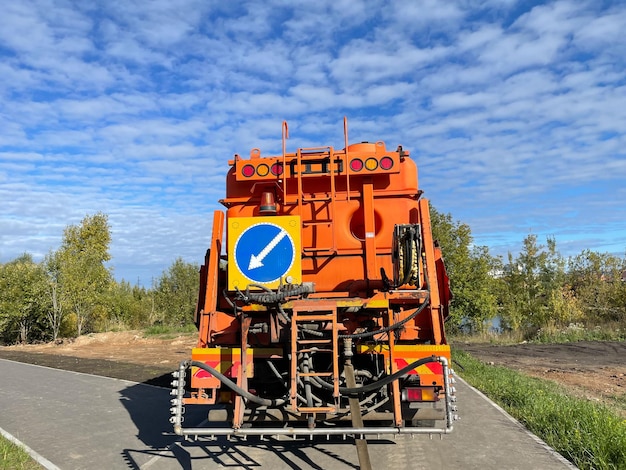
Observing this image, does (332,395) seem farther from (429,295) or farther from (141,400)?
(141,400)

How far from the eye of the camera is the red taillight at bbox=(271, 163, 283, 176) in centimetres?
585

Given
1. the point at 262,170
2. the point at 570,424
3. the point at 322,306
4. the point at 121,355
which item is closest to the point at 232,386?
the point at 322,306

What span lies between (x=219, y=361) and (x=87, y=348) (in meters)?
19.1

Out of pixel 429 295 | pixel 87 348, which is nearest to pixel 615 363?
pixel 429 295

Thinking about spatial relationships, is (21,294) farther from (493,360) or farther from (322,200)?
(322,200)

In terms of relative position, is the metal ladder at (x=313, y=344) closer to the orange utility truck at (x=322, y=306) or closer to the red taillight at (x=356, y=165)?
the orange utility truck at (x=322, y=306)

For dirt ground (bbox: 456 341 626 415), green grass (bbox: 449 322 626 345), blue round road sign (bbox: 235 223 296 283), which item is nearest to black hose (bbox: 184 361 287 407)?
blue round road sign (bbox: 235 223 296 283)

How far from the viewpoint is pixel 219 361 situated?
4.97 meters

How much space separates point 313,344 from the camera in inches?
183

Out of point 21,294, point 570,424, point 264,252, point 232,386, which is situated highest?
point 21,294

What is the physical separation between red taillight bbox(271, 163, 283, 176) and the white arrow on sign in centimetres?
92

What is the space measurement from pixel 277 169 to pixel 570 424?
14.9 feet

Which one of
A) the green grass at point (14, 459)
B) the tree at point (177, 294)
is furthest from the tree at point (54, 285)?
the green grass at point (14, 459)

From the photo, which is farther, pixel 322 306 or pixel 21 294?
pixel 21 294
